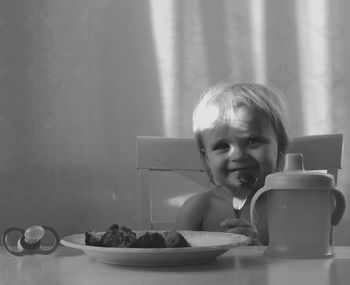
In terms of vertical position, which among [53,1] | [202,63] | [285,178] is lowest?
[285,178]

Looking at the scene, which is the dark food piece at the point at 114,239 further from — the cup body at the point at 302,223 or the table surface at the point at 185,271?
the cup body at the point at 302,223

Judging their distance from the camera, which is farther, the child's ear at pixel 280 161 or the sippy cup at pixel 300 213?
the child's ear at pixel 280 161

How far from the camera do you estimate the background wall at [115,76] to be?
5.34 ft

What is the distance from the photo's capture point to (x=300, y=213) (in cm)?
69

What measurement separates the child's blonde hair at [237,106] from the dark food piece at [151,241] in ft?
2.11

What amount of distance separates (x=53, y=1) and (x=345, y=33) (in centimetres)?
95

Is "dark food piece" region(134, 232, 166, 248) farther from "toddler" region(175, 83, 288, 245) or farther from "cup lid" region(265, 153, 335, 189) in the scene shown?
"toddler" region(175, 83, 288, 245)

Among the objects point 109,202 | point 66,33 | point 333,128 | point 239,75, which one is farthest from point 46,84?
point 333,128

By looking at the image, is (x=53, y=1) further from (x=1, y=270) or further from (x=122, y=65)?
(x=1, y=270)

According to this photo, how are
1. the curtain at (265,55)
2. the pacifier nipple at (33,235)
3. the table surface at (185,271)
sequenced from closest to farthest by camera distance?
the table surface at (185,271) → the pacifier nipple at (33,235) → the curtain at (265,55)

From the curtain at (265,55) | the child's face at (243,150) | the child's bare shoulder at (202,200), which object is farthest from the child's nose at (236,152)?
the curtain at (265,55)

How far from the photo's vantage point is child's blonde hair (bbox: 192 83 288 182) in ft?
4.10

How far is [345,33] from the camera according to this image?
5.34ft

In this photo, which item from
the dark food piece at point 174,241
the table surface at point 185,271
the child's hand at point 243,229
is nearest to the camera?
the table surface at point 185,271
